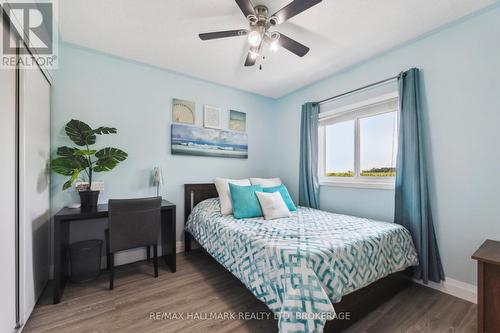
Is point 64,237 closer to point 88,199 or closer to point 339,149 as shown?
point 88,199

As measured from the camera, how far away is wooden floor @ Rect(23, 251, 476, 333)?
1.53 m

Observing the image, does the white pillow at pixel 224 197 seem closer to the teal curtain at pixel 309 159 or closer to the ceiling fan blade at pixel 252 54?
the teal curtain at pixel 309 159

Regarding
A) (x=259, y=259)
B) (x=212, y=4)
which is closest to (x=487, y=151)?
(x=259, y=259)

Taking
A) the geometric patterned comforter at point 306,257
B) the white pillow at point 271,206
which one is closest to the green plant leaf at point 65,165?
the geometric patterned comforter at point 306,257

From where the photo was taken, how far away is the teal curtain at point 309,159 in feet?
10.2

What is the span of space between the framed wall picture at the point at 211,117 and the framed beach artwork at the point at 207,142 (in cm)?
A: 8

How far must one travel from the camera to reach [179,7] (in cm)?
178

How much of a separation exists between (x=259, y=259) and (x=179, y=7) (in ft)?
6.91

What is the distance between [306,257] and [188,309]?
111cm

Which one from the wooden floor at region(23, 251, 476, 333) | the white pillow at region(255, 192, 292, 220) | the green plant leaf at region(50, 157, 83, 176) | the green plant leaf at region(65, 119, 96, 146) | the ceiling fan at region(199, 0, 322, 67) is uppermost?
the ceiling fan at region(199, 0, 322, 67)

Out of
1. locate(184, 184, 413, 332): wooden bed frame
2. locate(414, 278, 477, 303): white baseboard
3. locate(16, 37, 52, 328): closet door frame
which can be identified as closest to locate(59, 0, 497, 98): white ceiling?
locate(16, 37, 52, 328): closet door frame

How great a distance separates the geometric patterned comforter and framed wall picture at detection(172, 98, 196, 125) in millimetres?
1497

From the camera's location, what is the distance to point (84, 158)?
7.36 ft

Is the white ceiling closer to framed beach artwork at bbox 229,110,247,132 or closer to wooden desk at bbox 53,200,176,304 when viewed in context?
framed beach artwork at bbox 229,110,247,132
